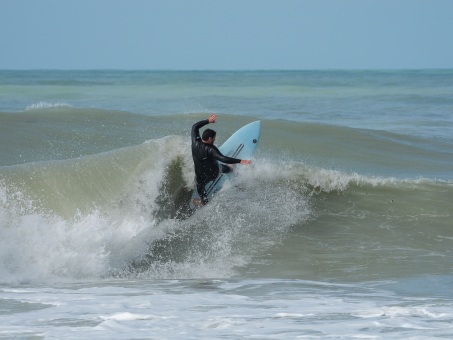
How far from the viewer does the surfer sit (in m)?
9.88

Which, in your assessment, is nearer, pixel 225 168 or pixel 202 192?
pixel 202 192

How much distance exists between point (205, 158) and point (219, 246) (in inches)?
45.4

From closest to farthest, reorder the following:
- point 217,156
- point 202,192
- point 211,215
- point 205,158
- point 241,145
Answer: point 217,156 → point 205,158 → point 202,192 → point 211,215 → point 241,145

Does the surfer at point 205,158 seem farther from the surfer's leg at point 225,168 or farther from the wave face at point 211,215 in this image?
the wave face at point 211,215

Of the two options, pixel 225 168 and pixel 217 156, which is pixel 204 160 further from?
pixel 225 168

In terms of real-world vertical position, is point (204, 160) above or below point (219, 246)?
above

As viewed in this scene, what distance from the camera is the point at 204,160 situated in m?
10.1

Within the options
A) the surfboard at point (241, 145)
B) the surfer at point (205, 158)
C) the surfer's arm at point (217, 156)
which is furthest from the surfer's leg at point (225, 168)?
the surfer's arm at point (217, 156)

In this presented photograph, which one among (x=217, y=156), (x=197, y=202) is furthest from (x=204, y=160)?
(x=197, y=202)

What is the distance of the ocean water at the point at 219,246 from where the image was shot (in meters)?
6.39

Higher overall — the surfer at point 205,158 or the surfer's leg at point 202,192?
the surfer at point 205,158

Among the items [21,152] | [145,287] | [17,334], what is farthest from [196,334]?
[21,152]

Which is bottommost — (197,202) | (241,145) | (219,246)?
(219,246)

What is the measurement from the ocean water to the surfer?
0.46 metres
